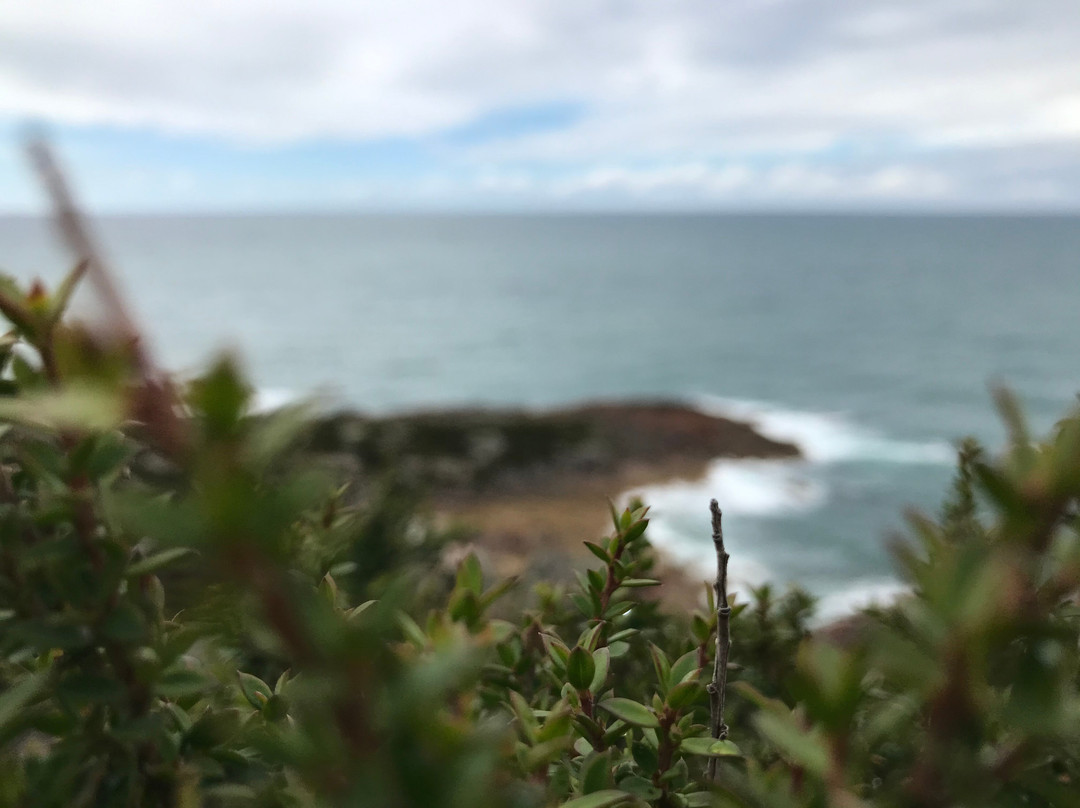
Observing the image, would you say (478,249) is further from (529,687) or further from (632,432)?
(529,687)

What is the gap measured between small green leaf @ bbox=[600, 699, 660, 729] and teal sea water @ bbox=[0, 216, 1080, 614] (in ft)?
1.06

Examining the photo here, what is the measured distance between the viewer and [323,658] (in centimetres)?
45

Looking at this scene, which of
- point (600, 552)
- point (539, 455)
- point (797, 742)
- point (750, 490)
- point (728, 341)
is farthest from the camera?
point (728, 341)

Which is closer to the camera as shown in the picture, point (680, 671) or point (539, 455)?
point (680, 671)

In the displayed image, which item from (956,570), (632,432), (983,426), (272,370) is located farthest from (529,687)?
(272,370)

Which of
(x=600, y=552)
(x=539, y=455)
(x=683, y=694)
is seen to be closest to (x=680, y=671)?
(x=683, y=694)

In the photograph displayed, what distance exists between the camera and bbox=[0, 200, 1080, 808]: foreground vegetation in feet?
1.46

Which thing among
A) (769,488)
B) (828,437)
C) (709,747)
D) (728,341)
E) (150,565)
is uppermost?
(150,565)

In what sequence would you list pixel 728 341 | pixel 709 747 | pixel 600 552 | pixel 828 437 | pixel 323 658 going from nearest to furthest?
pixel 323 658 → pixel 709 747 → pixel 600 552 → pixel 828 437 → pixel 728 341

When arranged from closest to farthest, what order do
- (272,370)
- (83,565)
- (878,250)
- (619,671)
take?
(83,565) → (619,671) → (272,370) → (878,250)

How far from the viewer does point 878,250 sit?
121562 millimetres

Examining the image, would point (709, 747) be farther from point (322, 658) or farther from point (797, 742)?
point (322, 658)

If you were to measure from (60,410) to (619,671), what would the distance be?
1.68 metres

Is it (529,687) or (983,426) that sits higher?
(529,687)
